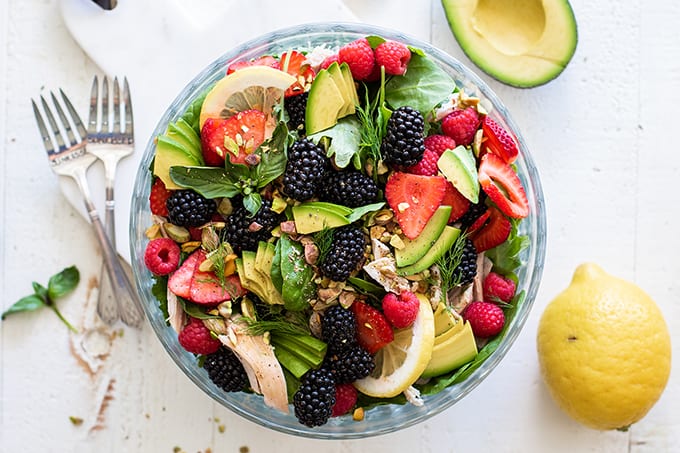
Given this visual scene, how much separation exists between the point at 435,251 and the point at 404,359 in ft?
0.87

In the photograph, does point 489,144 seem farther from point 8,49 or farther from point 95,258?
point 8,49

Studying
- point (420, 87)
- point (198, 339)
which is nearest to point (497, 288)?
point (420, 87)

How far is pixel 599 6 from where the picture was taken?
7.38ft

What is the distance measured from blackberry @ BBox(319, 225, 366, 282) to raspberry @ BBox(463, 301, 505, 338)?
0.34 metres

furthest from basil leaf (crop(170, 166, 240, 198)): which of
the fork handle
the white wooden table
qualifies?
the white wooden table

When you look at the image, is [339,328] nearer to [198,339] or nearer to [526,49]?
[198,339]

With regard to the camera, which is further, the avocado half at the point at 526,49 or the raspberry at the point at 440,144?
the avocado half at the point at 526,49

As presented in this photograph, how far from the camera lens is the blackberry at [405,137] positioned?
1.59 meters

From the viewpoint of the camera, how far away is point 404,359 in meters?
1.71

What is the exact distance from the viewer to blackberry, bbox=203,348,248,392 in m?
1.73

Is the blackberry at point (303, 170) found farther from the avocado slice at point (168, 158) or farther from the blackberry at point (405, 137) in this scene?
the avocado slice at point (168, 158)

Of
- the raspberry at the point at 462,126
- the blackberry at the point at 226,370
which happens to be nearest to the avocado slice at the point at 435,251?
the raspberry at the point at 462,126

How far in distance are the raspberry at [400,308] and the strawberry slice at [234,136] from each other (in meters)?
0.46

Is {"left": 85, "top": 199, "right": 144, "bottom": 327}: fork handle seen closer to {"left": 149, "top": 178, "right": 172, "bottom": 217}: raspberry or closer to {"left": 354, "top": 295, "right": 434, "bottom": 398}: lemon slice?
{"left": 149, "top": 178, "right": 172, "bottom": 217}: raspberry
